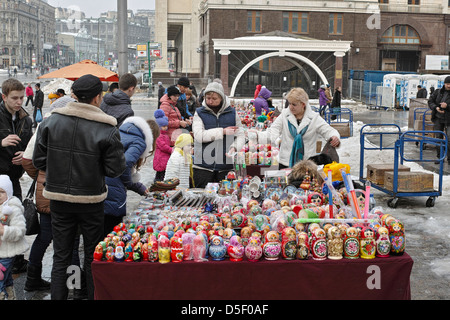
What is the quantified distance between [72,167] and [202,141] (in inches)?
111

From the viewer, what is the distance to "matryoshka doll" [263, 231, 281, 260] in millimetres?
4273

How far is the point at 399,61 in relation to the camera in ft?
194

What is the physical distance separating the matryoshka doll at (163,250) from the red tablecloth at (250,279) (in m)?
0.06

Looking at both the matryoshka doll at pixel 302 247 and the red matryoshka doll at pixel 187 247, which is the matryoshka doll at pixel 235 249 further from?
the matryoshka doll at pixel 302 247

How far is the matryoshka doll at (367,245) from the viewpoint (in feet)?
14.1

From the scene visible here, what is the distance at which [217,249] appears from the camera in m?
4.26

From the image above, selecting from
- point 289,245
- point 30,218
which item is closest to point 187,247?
point 289,245

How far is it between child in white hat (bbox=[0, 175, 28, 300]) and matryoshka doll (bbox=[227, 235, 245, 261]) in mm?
1870

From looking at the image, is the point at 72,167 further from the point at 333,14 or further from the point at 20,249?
the point at 333,14

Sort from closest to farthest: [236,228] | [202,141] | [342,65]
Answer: [236,228], [202,141], [342,65]

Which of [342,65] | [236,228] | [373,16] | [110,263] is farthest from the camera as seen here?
[373,16]

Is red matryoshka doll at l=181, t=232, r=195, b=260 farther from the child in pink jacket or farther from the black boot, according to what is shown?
the child in pink jacket

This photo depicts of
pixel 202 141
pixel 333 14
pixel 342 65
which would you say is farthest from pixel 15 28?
pixel 202 141

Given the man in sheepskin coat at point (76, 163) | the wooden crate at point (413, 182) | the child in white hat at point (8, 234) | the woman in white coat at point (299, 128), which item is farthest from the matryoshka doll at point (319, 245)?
the wooden crate at point (413, 182)
